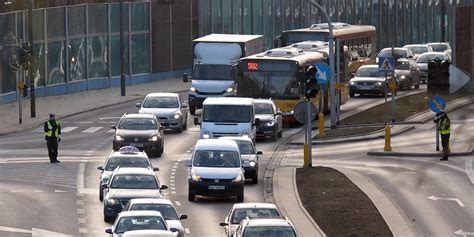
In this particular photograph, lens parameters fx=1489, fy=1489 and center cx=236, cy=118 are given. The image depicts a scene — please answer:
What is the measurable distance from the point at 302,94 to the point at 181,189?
1824cm

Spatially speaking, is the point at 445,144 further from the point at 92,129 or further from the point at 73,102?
the point at 73,102

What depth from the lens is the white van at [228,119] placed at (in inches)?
2069

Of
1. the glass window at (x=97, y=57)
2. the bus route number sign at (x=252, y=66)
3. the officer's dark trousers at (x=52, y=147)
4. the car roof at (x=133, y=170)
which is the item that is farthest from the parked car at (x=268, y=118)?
the glass window at (x=97, y=57)

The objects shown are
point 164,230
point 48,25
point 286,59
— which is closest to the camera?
point 164,230

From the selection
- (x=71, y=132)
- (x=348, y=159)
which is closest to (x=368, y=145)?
(x=348, y=159)

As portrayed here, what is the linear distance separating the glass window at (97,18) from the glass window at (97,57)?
1.69 feet

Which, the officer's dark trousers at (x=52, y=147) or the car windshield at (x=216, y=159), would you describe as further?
the officer's dark trousers at (x=52, y=147)

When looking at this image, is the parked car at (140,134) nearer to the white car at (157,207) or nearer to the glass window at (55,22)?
the white car at (157,207)

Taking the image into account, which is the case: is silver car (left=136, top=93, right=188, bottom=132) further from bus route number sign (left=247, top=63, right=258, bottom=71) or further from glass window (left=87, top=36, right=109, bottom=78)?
glass window (left=87, top=36, right=109, bottom=78)

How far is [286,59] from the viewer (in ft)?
201

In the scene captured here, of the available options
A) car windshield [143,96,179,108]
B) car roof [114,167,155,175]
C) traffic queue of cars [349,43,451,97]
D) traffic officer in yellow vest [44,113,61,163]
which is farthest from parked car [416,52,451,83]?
car roof [114,167,155,175]

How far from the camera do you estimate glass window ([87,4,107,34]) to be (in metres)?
83.9

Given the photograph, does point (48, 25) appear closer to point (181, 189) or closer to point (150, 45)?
point (150, 45)

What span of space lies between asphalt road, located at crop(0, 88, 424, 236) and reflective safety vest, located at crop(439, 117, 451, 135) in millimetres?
6110
